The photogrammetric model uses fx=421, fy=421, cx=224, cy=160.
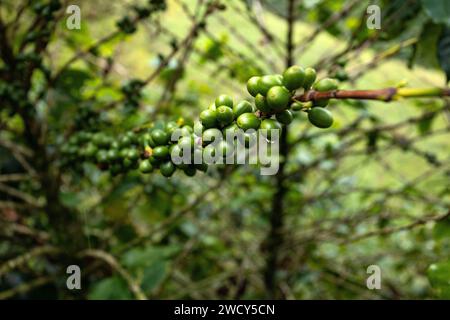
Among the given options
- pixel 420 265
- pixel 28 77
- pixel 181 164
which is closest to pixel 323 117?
pixel 181 164

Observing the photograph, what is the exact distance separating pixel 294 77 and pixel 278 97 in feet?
0.12

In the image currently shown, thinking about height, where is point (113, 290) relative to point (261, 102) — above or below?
below

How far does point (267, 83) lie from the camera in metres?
0.55

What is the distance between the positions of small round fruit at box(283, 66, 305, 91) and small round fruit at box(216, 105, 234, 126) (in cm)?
8

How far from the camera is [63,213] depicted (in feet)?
4.66

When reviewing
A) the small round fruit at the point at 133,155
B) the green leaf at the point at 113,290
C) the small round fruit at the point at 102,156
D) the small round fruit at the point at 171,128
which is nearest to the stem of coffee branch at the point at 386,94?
the small round fruit at the point at 171,128

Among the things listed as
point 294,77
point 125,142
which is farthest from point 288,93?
point 125,142

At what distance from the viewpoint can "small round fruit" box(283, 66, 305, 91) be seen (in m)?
0.53

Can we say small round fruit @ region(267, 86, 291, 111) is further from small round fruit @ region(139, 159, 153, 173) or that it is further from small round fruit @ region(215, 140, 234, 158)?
small round fruit @ region(139, 159, 153, 173)

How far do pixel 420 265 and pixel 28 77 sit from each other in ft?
7.41

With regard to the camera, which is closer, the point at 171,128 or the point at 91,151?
the point at 171,128

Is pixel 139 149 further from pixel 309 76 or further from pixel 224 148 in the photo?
pixel 309 76
